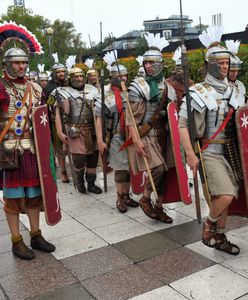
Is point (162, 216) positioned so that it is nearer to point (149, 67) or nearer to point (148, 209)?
point (148, 209)

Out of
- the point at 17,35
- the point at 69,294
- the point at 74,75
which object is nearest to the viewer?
the point at 69,294

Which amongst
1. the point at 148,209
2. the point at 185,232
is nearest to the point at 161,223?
the point at 148,209

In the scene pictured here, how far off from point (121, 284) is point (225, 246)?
0.94 metres

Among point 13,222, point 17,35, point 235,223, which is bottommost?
point 235,223

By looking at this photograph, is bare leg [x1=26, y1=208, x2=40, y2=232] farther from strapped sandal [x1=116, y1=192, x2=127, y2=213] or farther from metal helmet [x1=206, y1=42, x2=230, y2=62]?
metal helmet [x1=206, y1=42, x2=230, y2=62]

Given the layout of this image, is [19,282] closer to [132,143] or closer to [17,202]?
[17,202]

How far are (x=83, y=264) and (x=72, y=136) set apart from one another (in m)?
2.43

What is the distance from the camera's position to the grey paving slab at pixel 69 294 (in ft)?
9.29

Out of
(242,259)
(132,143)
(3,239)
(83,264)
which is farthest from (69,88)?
(242,259)

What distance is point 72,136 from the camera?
546cm

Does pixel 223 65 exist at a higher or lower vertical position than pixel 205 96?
higher

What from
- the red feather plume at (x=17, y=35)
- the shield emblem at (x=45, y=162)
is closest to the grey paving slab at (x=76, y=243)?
the shield emblem at (x=45, y=162)

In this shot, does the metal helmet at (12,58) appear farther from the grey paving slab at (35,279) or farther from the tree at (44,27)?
the tree at (44,27)

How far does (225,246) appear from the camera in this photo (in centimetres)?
333
